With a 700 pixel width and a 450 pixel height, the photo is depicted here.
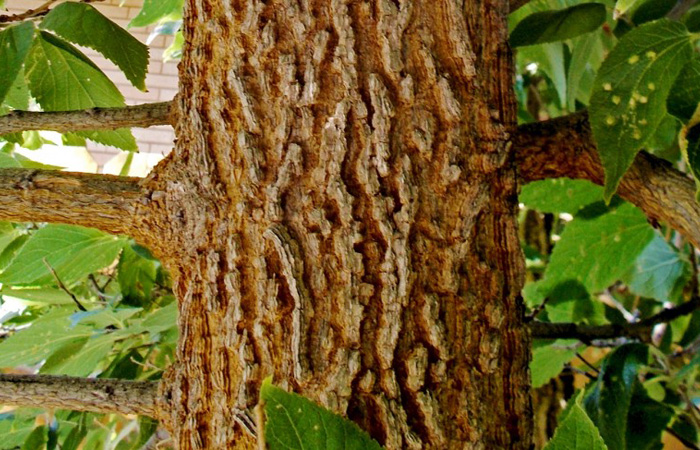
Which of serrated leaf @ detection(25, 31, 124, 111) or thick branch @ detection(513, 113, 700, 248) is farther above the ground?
serrated leaf @ detection(25, 31, 124, 111)

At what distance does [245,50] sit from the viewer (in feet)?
1.34

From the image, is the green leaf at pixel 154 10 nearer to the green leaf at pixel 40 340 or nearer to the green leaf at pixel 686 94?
the green leaf at pixel 40 340

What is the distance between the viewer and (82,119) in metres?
0.43

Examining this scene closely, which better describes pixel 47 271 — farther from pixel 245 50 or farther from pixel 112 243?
pixel 245 50

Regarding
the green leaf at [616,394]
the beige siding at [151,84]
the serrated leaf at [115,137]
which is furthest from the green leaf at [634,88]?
the beige siding at [151,84]

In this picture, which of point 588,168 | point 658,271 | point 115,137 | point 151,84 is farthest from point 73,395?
point 151,84

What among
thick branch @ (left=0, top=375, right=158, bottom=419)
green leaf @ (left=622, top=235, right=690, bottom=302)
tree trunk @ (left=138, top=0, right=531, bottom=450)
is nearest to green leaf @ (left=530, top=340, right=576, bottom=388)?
green leaf @ (left=622, top=235, right=690, bottom=302)

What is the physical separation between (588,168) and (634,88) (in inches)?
2.6

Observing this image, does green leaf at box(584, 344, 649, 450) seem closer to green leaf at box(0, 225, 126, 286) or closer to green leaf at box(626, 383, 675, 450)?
green leaf at box(626, 383, 675, 450)

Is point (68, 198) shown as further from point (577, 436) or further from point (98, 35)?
point (577, 436)

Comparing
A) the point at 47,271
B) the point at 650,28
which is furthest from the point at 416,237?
the point at 47,271

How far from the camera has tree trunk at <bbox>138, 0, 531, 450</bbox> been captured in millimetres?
374

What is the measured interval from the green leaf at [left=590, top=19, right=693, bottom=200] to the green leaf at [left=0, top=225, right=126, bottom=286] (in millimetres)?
436

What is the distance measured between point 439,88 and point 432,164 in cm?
4
